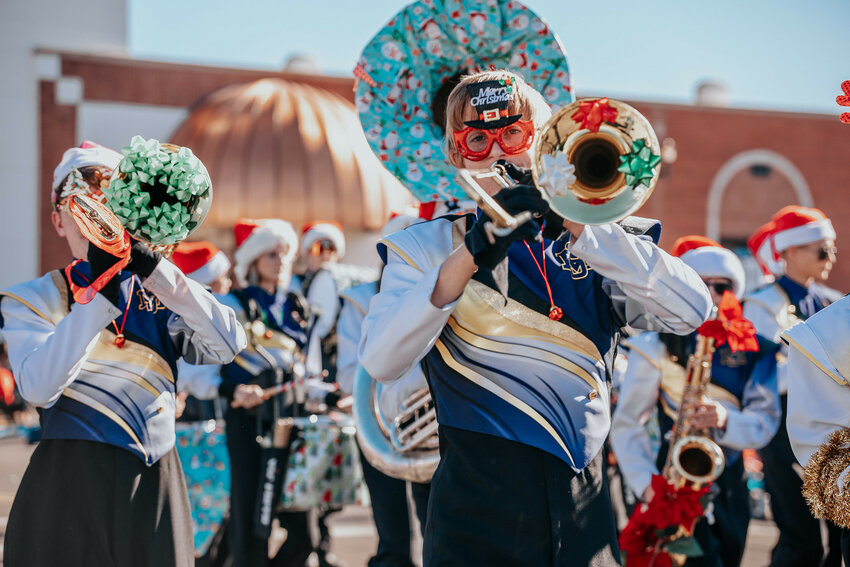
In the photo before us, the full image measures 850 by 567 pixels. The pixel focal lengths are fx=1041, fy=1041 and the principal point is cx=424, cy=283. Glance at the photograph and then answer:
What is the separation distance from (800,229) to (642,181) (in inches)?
174

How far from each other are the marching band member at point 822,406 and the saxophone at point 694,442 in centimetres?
Answer: 181

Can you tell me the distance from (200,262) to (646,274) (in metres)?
4.01

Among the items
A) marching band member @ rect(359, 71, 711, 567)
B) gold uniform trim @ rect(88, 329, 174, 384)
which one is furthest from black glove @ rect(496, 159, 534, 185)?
gold uniform trim @ rect(88, 329, 174, 384)

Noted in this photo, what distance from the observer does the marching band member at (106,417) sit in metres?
→ 3.25

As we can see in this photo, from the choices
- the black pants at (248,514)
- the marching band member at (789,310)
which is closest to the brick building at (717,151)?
the marching band member at (789,310)

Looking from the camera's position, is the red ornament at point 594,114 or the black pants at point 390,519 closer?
the red ornament at point 594,114

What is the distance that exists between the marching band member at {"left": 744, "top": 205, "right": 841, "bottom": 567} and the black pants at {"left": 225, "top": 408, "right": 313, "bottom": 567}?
8.29 feet

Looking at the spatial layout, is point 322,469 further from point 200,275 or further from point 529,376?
point 529,376

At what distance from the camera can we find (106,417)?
3.31m

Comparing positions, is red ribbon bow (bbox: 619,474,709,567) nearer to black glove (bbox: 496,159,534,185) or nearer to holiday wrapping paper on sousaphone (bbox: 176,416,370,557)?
holiday wrapping paper on sousaphone (bbox: 176,416,370,557)

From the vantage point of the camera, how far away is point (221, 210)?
20.7 meters

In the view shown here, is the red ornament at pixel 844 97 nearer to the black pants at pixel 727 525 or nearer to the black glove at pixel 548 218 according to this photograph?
the black glove at pixel 548 218

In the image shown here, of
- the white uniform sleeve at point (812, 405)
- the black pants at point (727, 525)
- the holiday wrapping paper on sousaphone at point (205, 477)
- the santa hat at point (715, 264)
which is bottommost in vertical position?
the holiday wrapping paper on sousaphone at point (205, 477)

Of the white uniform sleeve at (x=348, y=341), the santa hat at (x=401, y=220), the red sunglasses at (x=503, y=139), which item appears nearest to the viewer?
the red sunglasses at (x=503, y=139)
